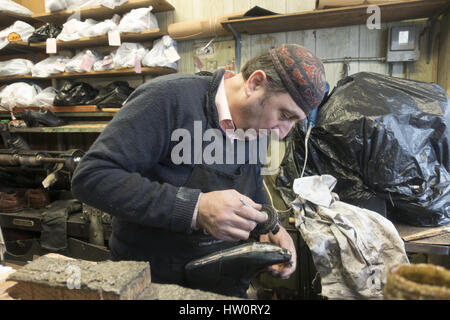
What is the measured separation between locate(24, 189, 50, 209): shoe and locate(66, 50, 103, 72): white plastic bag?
1.14 metres

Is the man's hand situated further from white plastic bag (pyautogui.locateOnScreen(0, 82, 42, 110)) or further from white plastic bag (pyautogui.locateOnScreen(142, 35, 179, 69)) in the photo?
white plastic bag (pyautogui.locateOnScreen(0, 82, 42, 110))

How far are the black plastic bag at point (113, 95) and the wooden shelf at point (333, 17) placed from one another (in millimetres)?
1000

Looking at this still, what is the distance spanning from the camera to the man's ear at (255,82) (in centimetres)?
88

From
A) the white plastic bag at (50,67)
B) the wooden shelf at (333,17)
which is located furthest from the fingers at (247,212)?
the white plastic bag at (50,67)

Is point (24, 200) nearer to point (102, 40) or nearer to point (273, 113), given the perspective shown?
point (102, 40)

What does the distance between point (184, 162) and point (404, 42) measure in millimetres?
1832

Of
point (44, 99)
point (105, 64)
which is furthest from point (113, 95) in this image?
point (44, 99)

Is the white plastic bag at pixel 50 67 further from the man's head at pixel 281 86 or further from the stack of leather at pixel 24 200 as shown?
the man's head at pixel 281 86

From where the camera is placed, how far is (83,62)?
2.38 m

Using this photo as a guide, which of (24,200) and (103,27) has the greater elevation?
(103,27)
